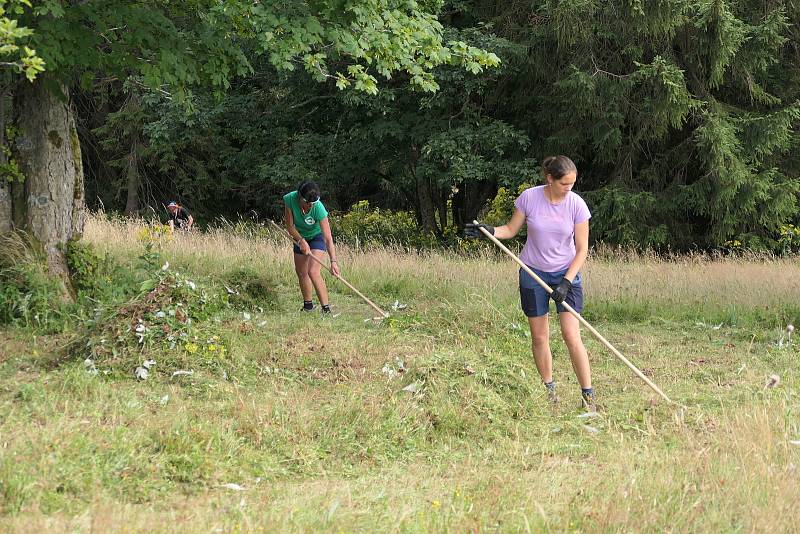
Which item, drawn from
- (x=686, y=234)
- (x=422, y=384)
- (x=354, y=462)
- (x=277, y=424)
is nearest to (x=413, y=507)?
(x=354, y=462)

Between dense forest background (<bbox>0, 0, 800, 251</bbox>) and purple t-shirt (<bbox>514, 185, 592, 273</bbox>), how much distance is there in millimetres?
10001

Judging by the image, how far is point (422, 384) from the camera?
5.85m

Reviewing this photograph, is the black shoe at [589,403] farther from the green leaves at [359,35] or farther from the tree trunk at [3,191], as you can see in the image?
the tree trunk at [3,191]

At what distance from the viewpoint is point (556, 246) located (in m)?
5.93

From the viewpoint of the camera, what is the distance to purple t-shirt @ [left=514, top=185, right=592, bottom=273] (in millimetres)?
5887

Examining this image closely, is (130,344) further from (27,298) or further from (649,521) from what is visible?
(649,521)

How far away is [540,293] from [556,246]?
352 mm

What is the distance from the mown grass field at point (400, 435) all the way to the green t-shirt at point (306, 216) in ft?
3.59

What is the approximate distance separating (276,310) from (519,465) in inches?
225

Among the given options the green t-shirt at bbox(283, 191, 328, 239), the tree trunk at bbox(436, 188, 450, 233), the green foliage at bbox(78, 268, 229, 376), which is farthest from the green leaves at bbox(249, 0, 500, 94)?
the tree trunk at bbox(436, 188, 450, 233)

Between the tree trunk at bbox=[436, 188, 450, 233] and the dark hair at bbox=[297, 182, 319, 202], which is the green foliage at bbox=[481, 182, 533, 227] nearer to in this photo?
the tree trunk at bbox=[436, 188, 450, 233]

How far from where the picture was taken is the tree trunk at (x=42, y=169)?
28.9 ft

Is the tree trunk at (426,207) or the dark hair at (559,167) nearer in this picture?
the dark hair at (559,167)

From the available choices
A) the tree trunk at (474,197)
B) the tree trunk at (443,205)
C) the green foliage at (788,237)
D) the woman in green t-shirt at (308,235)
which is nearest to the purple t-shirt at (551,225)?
the woman in green t-shirt at (308,235)
